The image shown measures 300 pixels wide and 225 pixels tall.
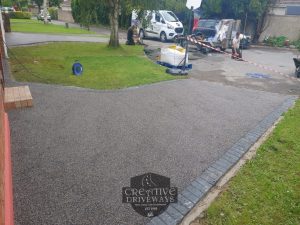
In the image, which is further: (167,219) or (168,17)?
(168,17)

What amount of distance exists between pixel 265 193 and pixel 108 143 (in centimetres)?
299

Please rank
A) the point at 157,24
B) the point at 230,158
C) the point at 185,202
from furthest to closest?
the point at 157,24 < the point at 230,158 < the point at 185,202

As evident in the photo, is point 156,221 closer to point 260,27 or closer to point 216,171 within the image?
point 216,171

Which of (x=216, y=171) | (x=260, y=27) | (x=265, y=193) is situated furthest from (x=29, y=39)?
(x=260, y=27)

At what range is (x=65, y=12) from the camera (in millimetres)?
48438

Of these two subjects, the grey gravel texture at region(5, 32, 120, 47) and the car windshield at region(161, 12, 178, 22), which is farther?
the car windshield at region(161, 12, 178, 22)

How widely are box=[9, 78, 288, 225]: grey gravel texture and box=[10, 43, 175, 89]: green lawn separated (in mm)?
971

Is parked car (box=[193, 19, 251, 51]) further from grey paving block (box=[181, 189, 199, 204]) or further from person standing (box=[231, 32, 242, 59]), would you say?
grey paving block (box=[181, 189, 199, 204])

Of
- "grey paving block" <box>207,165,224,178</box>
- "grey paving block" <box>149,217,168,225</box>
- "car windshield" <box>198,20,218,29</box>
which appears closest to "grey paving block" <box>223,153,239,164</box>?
"grey paving block" <box>207,165,224,178</box>

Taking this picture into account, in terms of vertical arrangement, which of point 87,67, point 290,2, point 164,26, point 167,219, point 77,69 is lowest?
point 167,219

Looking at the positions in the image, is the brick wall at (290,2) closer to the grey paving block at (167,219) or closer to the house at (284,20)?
the house at (284,20)

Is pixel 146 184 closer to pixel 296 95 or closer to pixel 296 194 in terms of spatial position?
pixel 296 194

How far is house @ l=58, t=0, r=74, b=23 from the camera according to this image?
154 ft

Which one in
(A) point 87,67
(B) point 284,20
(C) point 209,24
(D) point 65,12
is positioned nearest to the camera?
(A) point 87,67
